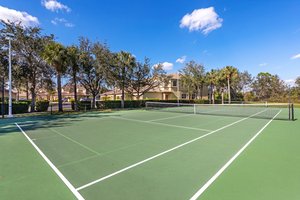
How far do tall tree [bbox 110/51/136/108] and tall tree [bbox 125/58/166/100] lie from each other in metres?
1.52

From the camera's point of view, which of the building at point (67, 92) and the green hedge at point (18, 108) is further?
the building at point (67, 92)

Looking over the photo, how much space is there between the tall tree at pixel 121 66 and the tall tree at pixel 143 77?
1517 millimetres

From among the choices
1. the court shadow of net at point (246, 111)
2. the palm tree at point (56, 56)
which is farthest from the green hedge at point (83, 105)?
the court shadow of net at point (246, 111)

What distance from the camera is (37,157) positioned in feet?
19.4

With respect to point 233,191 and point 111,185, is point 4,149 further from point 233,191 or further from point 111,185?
point 233,191

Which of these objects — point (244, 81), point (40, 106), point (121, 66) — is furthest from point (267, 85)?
point (40, 106)

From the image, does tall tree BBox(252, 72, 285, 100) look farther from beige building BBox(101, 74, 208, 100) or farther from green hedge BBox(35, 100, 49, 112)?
green hedge BBox(35, 100, 49, 112)

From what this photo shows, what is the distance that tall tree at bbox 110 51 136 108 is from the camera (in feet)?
99.5

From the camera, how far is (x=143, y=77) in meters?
35.5

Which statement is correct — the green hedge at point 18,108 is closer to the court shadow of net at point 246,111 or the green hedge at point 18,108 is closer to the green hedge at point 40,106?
the green hedge at point 40,106

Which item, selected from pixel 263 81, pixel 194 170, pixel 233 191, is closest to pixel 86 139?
pixel 194 170

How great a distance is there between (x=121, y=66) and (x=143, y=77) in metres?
5.87

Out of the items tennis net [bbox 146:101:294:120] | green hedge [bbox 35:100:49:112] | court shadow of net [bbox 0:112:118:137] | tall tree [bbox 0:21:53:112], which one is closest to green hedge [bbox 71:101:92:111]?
green hedge [bbox 35:100:49:112]

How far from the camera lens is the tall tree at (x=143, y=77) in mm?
34312
